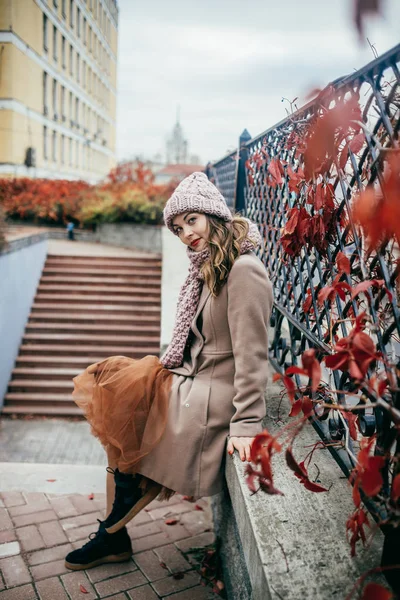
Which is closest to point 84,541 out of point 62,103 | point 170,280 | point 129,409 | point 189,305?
point 129,409

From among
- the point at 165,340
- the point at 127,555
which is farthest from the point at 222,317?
the point at 165,340

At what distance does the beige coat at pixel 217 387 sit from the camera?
213cm

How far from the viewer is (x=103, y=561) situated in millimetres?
2631

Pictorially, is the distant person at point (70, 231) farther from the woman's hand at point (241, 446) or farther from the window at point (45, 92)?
the window at point (45, 92)

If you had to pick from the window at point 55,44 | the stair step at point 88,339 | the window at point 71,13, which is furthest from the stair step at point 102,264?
the window at point 71,13

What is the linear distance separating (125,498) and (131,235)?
9.65m

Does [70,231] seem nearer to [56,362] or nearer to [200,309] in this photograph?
[56,362]

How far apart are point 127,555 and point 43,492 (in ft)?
3.26

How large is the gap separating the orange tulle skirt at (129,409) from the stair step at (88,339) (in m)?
5.62

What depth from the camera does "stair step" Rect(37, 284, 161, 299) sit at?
8938 millimetres

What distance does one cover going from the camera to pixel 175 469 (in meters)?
2.27

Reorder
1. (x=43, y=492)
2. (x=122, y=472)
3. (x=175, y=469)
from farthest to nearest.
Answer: (x=43, y=492), (x=122, y=472), (x=175, y=469)

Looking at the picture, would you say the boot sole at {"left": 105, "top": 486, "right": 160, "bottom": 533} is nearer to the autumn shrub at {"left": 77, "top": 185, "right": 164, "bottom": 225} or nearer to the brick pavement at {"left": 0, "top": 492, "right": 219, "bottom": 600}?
the brick pavement at {"left": 0, "top": 492, "right": 219, "bottom": 600}

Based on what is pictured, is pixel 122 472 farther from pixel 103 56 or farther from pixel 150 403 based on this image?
pixel 103 56
